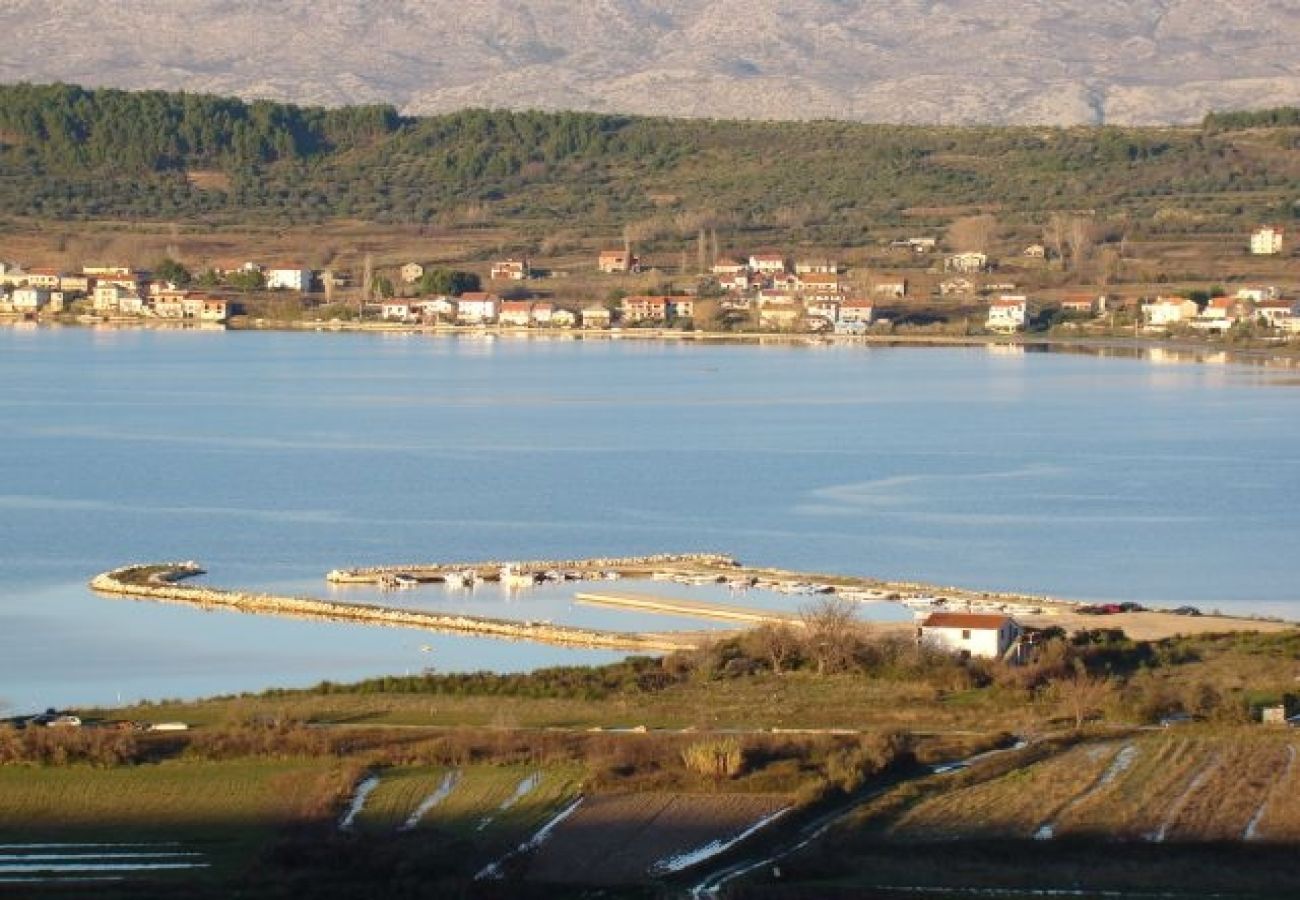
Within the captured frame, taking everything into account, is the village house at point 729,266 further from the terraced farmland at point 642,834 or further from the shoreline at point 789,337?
the terraced farmland at point 642,834

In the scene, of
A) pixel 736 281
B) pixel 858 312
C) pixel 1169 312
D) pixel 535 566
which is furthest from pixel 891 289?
pixel 535 566

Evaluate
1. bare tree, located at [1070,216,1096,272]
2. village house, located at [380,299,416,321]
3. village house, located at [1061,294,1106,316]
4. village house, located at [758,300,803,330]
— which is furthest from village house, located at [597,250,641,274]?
village house, located at [1061,294,1106,316]

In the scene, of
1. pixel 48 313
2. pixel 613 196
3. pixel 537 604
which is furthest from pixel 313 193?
pixel 537 604

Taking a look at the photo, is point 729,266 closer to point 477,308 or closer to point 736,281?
point 736,281

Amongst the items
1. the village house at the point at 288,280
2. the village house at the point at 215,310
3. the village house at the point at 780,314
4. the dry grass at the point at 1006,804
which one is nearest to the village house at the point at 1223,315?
the village house at the point at 780,314

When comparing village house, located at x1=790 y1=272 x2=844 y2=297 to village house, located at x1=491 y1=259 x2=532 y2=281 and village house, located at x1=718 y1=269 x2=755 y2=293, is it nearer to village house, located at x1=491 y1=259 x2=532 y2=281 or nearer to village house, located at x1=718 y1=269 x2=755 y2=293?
village house, located at x1=718 y1=269 x2=755 y2=293

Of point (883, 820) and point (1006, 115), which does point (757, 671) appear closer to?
point (883, 820)
